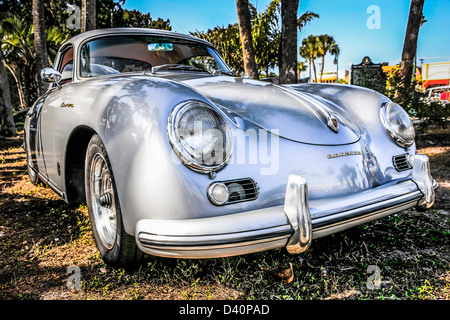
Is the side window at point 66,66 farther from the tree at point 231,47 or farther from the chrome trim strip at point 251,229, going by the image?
the tree at point 231,47

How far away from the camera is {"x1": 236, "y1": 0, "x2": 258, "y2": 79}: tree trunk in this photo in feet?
22.3

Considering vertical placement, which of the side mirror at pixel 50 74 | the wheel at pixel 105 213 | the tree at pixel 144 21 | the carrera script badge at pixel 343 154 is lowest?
the wheel at pixel 105 213

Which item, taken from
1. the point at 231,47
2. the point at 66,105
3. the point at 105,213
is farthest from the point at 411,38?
the point at 231,47

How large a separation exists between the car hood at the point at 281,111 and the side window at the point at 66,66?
1335 millimetres

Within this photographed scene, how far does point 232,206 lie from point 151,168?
0.39 meters

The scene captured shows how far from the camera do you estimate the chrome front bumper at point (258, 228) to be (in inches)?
54.1

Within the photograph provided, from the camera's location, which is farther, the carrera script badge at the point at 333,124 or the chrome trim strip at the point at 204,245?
the carrera script badge at the point at 333,124

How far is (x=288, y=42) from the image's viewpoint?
6.01m

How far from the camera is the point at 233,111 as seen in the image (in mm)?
1853

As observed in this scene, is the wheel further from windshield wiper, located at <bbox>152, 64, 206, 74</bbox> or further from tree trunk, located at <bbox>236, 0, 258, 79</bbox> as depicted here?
tree trunk, located at <bbox>236, 0, 258, 79</bbox>

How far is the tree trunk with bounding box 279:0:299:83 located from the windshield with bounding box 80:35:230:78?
307cm

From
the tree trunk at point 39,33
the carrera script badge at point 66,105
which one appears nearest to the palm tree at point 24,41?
the tree trunk at point 39,33

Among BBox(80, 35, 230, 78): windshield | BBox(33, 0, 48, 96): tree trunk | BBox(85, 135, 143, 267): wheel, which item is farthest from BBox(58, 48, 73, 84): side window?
BBox(33, 0, 48, 96): tree trunk

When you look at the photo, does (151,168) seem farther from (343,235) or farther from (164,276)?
(343,235)
